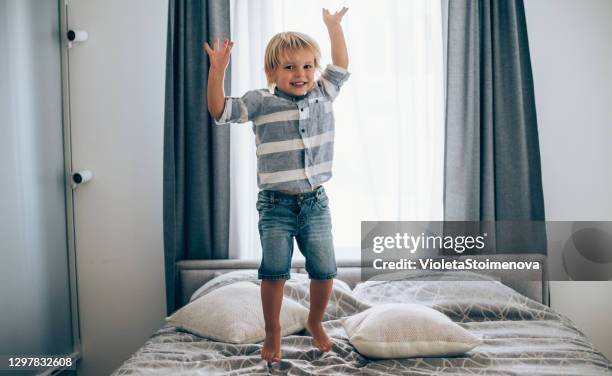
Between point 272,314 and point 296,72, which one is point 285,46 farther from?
point 272,314

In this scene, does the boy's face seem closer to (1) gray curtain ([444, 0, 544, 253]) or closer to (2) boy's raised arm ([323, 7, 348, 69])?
(2) boy's raised arm ([323, 7, 348, 69])

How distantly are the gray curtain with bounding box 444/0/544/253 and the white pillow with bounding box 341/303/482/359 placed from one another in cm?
98

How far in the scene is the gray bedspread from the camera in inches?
74.8

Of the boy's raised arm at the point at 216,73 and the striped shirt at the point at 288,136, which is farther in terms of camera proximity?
the striped shirt at the point at 288,136

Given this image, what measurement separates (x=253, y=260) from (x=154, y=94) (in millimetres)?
1005

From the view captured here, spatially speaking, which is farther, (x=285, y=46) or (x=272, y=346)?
(x=272, y=346)

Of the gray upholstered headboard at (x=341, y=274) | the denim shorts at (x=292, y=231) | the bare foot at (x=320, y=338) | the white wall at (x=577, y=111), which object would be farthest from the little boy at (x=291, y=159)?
the white wall at (x=577, y=111)

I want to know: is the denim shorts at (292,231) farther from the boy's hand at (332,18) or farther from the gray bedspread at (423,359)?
the boy's hand at (332,18)

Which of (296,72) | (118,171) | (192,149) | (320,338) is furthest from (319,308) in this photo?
(118,171)

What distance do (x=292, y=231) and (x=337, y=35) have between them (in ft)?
2.05

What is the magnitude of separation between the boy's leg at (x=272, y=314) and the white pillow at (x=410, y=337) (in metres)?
0.28

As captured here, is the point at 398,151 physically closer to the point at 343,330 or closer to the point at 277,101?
the point at 343,330

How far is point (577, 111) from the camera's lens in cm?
304

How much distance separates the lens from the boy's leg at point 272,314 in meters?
1.82
